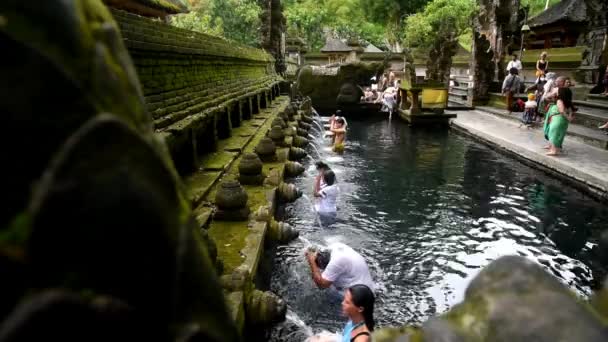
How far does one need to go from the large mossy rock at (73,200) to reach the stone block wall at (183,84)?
4.55m

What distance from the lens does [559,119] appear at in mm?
10477

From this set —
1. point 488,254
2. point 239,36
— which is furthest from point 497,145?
point 239,36

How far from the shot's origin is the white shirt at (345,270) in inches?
193

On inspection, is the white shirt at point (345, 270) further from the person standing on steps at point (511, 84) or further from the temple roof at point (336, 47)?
the temple roof at point (336, 47)

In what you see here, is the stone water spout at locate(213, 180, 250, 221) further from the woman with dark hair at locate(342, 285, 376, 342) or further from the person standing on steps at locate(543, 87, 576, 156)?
the person standing on steps at locate(543, 87, 576, 156)

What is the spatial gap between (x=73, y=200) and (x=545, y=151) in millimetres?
12868

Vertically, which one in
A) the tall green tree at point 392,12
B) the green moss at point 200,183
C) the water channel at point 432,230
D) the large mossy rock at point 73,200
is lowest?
the water channel at point 432,230

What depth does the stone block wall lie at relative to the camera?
584cm

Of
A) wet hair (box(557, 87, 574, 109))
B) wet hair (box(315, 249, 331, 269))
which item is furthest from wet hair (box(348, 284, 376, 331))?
wet hair (box(557, 87, 574, 109))

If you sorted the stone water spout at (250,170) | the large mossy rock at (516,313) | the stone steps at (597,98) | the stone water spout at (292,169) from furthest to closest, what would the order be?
1. the stone steps at (597,98)
2. the stone water spout at (292,169)
3. the stone water spout at (250,170)
4. the large mossy rock at (516,313)

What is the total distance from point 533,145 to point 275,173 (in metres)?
8.79

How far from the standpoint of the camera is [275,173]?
771cm

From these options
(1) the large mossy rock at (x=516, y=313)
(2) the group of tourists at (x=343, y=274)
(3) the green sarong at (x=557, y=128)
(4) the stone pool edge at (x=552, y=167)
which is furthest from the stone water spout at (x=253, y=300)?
(3) the green sarong at (x=557, y=128)

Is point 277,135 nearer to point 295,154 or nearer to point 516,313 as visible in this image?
point 295,154
